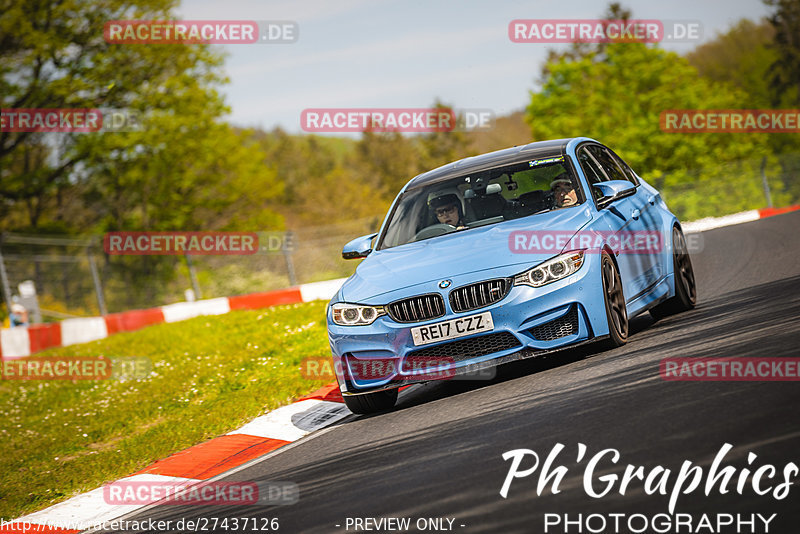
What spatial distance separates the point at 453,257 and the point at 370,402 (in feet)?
Result: 4.23

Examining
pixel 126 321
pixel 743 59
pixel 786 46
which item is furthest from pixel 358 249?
pixel 743 59

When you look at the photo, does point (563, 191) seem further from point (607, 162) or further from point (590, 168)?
point (607, 162)

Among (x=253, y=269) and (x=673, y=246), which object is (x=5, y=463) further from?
(x=253, y=269)

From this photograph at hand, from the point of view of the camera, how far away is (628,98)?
56.8m

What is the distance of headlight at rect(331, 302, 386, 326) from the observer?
679cm

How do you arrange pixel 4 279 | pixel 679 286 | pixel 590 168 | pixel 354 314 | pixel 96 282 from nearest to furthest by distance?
1. pixel 354 314
2. pixel 590 168
3. pixel 679 286
4. pixel 4 279
5. pixel 96 282

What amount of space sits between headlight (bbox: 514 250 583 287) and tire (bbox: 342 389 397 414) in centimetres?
146

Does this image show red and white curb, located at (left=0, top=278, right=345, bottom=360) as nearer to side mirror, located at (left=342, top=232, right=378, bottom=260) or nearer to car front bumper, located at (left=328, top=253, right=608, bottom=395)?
side mirror, located at (left=342, top=232, right=378, bottom=260)

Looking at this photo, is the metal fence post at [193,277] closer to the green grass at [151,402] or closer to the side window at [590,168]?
the green grass at [151,402]

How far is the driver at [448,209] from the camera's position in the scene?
800 centimetres

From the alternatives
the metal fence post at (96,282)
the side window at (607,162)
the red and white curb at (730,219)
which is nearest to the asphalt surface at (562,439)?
the side window at (607,162)

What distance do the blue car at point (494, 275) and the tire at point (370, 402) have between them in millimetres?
11

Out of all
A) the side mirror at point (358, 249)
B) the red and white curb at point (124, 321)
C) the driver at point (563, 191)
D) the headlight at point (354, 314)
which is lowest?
the headlight at point (354, 314)

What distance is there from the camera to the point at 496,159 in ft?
27.3
